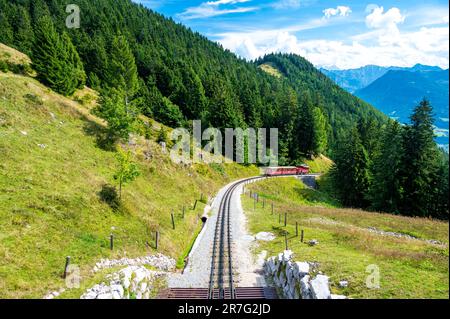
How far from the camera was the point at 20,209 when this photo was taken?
17.6 metres

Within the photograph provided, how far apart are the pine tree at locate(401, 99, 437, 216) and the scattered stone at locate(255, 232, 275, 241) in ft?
88.4

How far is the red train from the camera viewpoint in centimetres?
6788

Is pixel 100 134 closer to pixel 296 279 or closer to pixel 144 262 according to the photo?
pixel 144 262

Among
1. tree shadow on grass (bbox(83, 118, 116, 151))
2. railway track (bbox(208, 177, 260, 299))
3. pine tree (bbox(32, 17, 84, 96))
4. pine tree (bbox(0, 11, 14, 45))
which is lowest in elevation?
railway track (bbox(208, 177, 260, 299))

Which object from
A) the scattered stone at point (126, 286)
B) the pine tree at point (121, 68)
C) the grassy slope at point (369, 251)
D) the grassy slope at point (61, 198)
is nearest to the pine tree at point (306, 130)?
the grassy slope at point (369, 251)

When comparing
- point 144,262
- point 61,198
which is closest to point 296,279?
point 144,262

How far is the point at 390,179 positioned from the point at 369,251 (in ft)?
96.3

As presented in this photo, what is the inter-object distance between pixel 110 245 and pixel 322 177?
6155 centimetres

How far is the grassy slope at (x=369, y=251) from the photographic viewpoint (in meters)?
11.4

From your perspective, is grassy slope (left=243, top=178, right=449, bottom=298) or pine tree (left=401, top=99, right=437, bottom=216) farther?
pine tree (left=401, top=99, right=437, bottom=216)

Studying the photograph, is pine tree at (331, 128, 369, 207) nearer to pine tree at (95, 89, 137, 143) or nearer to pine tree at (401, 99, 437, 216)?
pine tree at (401, 99, 437, 216)

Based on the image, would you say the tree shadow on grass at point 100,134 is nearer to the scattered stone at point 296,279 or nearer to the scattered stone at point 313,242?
the scattered stone at point 296,279

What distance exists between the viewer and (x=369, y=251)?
1694cm

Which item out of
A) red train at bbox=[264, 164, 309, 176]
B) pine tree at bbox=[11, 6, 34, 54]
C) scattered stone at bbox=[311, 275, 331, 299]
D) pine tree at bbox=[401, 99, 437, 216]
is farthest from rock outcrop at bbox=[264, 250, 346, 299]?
pine tree at bbox=[11, 6, 34, 54]
